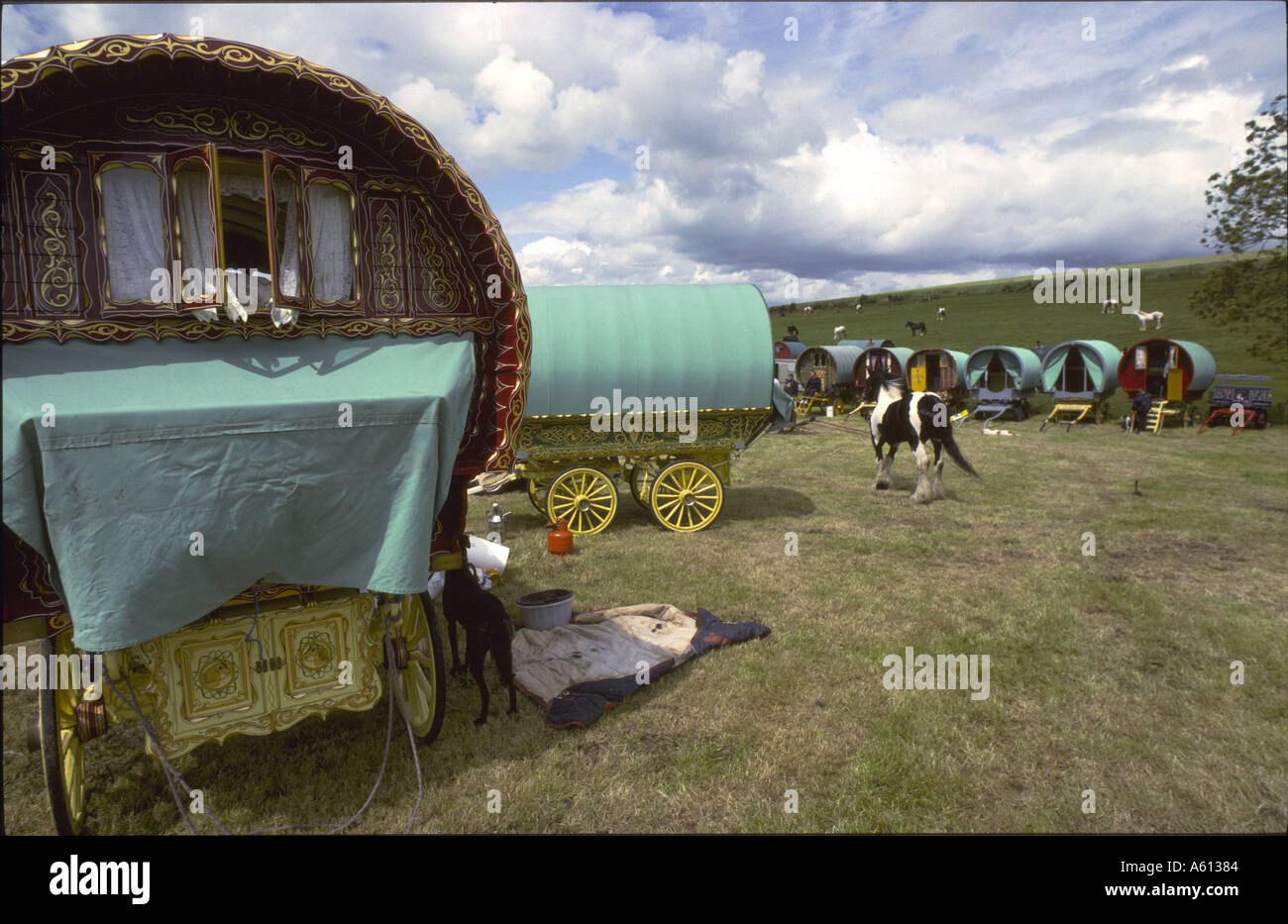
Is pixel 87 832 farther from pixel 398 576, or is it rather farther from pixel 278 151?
pixel 278 151

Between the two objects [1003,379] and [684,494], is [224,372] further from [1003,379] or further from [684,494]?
[1003,379]

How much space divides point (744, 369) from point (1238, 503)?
9.46 m

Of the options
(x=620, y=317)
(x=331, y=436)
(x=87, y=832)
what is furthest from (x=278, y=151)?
(x=620, y=317)

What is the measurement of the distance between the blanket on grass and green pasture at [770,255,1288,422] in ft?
81.4

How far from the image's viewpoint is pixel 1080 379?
2378 cm

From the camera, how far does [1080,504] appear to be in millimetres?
11961

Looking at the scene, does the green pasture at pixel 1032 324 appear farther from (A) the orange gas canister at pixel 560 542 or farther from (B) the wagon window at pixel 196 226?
(B) the wagon window at pixel 196 226

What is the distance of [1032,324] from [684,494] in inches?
2128

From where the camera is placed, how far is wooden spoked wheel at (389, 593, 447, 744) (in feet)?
15.6

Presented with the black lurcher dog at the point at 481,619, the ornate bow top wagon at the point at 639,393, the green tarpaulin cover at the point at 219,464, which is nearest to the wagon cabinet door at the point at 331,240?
the green tarpaulin cover at the point at 219,464

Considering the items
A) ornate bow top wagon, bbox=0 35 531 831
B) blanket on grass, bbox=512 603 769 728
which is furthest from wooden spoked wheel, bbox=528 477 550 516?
ornate bow top wagon, bbox=0 35 531 831

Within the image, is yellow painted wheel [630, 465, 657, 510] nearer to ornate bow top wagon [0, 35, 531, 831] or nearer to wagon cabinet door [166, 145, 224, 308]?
ornate bow top wagon [0, 35, 531, 831]

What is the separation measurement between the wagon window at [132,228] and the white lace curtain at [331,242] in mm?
726

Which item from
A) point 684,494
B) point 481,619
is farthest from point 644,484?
point 481,619
